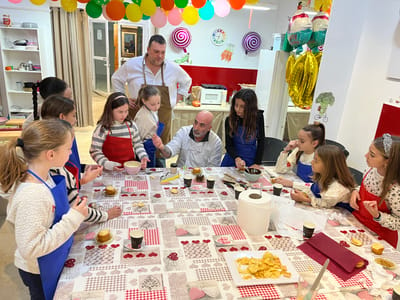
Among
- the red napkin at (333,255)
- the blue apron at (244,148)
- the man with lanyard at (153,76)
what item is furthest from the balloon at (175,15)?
the red napkin at (333,255)

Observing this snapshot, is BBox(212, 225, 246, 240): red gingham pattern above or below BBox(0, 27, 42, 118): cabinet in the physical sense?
below

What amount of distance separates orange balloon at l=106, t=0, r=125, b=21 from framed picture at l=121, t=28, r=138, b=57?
4.14 m

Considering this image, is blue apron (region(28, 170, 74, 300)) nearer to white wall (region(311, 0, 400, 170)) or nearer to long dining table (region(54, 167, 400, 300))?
long dining table (region(54, 167, 400, 300))

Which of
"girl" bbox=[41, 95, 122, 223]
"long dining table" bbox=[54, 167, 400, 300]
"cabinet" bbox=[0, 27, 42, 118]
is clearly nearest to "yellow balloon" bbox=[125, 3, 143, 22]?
"girl" bbox=[41, 95, 122, 223]

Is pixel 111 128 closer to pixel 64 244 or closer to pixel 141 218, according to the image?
pixel 141 218

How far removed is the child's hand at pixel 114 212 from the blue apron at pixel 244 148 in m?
1.33

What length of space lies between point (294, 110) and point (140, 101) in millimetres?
3184

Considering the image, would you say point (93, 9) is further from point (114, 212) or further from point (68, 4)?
point (114, 212)

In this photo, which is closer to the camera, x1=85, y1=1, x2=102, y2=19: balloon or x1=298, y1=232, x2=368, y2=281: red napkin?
x1=298, y1=232, x2=368, y2=281: red napkin

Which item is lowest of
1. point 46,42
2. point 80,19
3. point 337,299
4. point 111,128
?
point 337,299

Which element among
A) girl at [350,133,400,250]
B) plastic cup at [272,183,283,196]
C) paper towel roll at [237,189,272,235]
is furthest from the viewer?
plastic cup at [272,183,283,196]

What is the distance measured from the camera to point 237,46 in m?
5.73

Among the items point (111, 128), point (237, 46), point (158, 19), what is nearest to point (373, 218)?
point (111, 128)

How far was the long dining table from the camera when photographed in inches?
48.1
